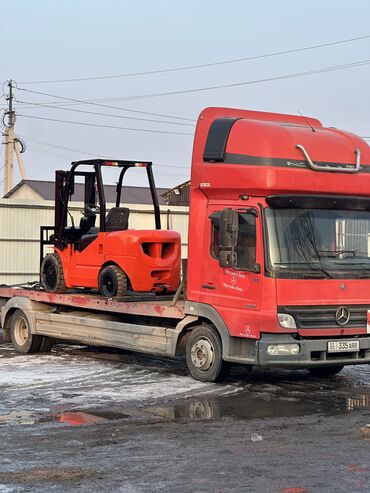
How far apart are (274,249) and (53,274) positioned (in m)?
5.14

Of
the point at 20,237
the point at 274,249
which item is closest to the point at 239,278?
the point at 274,249

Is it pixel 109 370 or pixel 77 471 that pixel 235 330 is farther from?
pixel 77 471

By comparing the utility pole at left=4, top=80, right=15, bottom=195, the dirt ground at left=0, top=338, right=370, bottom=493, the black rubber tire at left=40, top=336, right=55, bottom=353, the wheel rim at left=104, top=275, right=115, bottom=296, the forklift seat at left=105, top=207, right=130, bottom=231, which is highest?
the utility pole at left=4, top=80, right=15, bottom=195

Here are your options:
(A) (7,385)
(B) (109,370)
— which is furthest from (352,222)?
(A) (7,385)

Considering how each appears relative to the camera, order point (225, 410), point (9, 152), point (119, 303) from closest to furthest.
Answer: point (225, 410)
point (119, 303)
point (9, 152)

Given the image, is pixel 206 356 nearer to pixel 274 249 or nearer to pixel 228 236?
pixel 228 236

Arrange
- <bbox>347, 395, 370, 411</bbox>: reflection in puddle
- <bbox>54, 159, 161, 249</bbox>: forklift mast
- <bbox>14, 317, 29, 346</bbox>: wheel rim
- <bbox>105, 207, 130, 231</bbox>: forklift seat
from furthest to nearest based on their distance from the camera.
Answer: <bbox>14, 317, 29, 346</bbox>: wheel rim
<bbox>54, 159, 161, 249</bbox>: forklift mast
<bbox>105, 207, 130, 231</bbox>: forklift seat
<bbox>347, 395, 370, 411</bbox>: reflection in puddle

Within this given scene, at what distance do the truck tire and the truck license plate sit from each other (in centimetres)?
143

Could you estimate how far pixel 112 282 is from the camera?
13.2 m

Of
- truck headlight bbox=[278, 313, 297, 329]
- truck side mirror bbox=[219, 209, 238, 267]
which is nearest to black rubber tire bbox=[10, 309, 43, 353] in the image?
truck side mirror bbox=[219, 209, 238, 267]

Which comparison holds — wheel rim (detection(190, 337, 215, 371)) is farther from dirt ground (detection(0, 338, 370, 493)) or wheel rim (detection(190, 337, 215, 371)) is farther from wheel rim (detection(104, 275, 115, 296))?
wheel rim (detection(104, 275, 115, 296))

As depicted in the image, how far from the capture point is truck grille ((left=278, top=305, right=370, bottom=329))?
10.7m

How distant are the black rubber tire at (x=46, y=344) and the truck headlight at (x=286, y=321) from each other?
5705 millimetres

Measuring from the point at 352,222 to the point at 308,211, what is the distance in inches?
26.8
